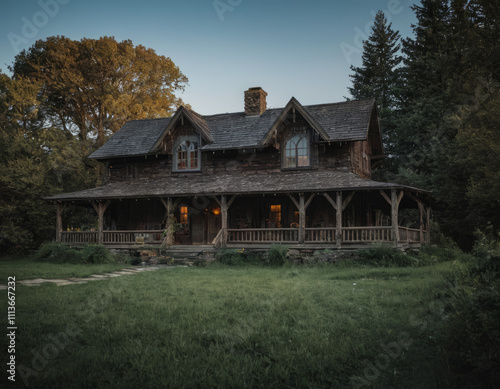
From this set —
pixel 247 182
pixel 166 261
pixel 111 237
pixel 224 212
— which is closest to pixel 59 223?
pixel 111 237

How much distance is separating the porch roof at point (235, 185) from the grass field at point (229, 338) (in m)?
8.75

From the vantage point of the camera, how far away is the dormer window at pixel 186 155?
24.6m

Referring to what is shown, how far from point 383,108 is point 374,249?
75.1ft

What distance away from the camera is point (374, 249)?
57.2 ft

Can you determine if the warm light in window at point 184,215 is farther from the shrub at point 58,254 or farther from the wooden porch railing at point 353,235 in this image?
the wooden porch railing at point 353,235

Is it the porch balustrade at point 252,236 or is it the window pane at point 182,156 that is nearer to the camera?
the porch balustrade at point 252,236

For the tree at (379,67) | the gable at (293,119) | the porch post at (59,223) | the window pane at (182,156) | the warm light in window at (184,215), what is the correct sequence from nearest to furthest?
the gable at (293,119)
the porch post at (59,223)
the warm light in window at (184,215)
the window pane at (182,156)
the tree at (379,67)

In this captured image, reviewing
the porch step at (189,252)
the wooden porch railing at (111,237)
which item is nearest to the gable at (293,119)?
the porch step at (189,252)

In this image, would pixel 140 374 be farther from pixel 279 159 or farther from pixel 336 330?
pixel 279 159

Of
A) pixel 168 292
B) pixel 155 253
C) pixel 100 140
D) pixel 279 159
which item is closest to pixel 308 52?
pixel 279 159

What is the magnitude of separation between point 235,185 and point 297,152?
3.98 m

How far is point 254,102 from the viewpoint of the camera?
85.4 feet

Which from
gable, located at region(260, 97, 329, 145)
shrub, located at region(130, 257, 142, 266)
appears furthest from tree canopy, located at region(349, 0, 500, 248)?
shrub, located at region(130, 257, 142, 266)

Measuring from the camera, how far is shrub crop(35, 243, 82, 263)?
64.1ft
